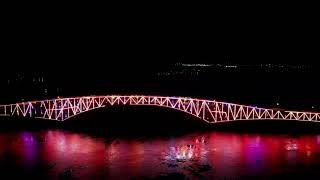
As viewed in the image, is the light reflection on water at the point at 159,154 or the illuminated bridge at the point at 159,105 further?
the illuminated bridge at the point at 159,105

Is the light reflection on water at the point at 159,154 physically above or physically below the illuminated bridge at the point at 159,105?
below

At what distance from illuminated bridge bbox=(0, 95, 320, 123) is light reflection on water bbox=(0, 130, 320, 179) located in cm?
254

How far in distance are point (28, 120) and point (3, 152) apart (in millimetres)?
10599

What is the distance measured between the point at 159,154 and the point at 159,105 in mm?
13239

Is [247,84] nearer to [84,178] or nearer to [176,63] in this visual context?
[176,63]

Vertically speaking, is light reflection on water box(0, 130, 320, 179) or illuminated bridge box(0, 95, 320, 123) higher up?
illuminated bridge box(0, 95, 320, 123)

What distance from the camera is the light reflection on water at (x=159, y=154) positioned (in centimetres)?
4488

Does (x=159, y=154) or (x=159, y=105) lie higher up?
(x=159, y=105)

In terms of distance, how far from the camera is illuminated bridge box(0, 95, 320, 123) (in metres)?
57.7

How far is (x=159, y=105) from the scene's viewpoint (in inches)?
2483

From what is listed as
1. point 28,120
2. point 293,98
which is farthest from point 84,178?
point 293,98

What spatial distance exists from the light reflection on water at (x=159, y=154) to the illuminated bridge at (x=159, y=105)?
254 centimetres

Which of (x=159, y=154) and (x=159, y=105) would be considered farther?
(x=159, y=105)

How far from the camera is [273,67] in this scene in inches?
3740
